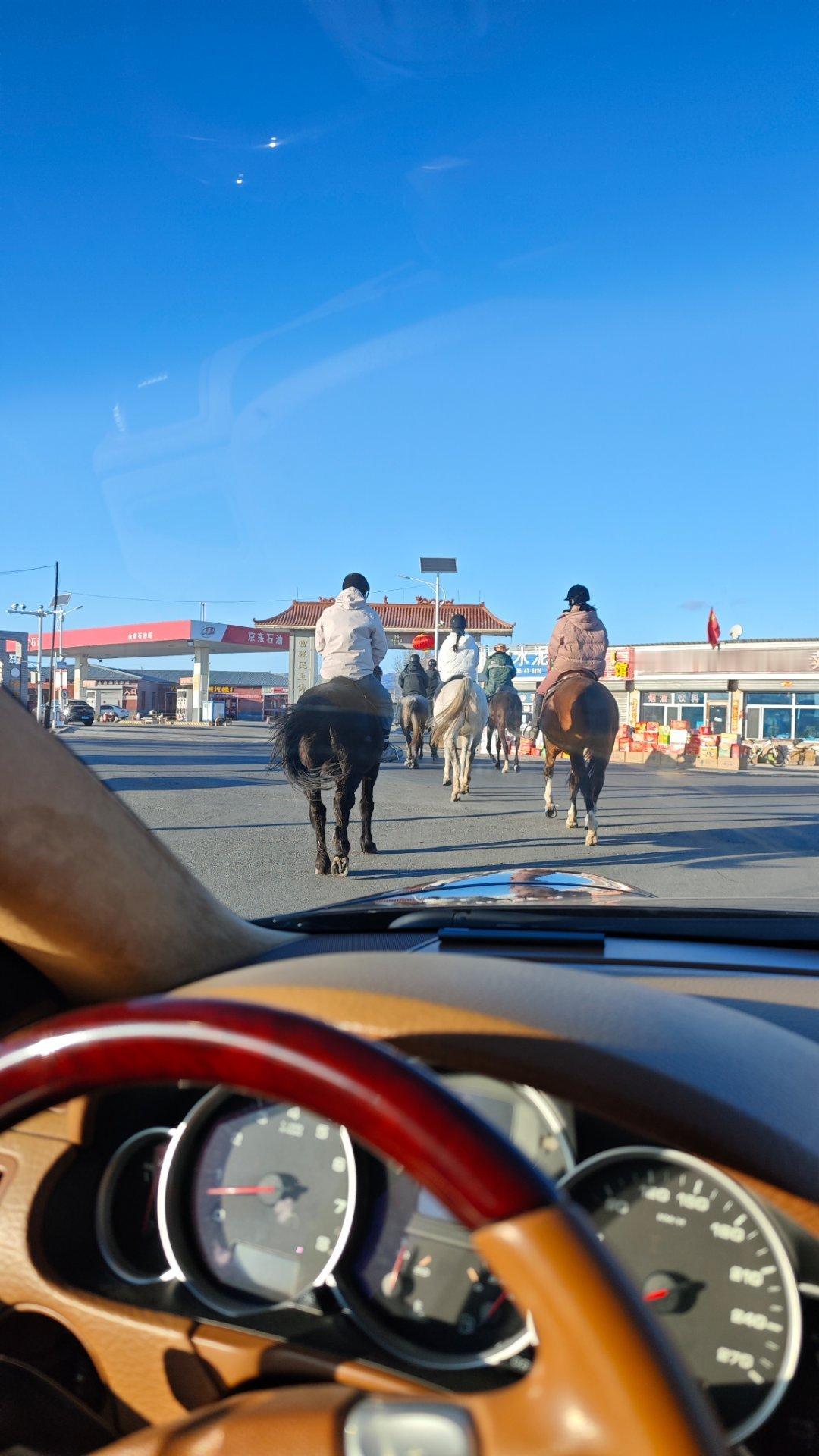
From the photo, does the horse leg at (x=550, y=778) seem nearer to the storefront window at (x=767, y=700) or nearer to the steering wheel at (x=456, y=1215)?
the storefront window at (x=767, y=700)


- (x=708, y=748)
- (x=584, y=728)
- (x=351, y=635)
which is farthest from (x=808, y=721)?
(x=708, y=748)

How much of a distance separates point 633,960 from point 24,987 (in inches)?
47.1

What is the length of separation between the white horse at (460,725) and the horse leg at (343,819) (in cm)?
359

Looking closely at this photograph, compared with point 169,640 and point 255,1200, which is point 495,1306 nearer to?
point 255,1200

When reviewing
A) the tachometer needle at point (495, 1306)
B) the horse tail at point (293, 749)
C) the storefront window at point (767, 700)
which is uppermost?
the storefront window at point (767, 700)

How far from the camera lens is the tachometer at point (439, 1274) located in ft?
3.69

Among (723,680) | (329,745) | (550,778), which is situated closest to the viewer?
(329,745)

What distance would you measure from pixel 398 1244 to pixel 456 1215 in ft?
1.54

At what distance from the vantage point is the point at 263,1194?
52.4 inches

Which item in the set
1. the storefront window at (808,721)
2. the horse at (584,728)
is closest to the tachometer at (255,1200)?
the horse at (584,728)

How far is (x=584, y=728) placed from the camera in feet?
27.4

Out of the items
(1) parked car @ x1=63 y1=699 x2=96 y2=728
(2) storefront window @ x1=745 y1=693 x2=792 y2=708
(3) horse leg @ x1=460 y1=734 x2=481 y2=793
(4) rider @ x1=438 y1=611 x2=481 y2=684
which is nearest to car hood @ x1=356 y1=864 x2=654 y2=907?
(1) parked car @ x1=63 y1=699 x2=96 y2=728

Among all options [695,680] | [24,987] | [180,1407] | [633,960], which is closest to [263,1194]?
[180,1407]

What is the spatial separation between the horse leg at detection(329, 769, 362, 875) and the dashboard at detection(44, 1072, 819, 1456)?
4.82 m
